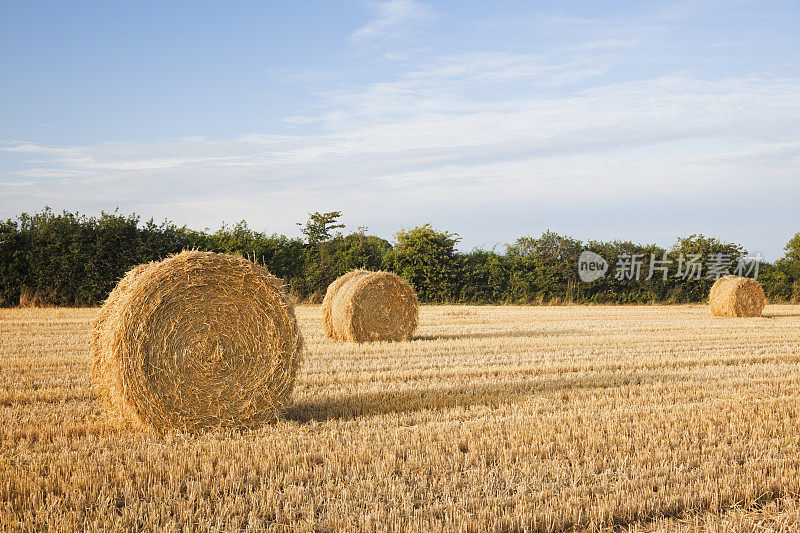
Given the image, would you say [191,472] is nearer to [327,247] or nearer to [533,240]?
[327,247]

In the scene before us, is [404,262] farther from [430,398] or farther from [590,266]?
[430,398]

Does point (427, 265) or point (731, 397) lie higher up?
point (427, 265)

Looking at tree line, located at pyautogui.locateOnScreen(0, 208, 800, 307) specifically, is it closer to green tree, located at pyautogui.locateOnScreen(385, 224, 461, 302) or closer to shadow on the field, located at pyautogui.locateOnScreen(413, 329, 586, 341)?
green tree, located at pyautogui.locateOnScreen(385, 224, 461, 302)

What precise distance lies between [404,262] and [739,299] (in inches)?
456

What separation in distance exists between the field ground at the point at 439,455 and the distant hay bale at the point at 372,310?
3.45 m

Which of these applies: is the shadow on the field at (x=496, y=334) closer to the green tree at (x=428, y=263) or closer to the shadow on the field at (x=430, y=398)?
the shadow on the field at (x=430, y=398)

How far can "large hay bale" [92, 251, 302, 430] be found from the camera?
5734 mm

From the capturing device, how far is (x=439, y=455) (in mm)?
4762

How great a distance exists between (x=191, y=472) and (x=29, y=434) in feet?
5.91

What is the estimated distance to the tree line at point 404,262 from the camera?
21.9 m

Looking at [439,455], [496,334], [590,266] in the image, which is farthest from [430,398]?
[590,266]

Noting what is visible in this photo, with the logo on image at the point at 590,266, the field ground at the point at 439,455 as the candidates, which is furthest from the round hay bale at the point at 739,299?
the field ground at the point at 439,455

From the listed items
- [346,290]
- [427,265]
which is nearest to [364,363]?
[346,290]

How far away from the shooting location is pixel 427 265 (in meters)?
25.5
